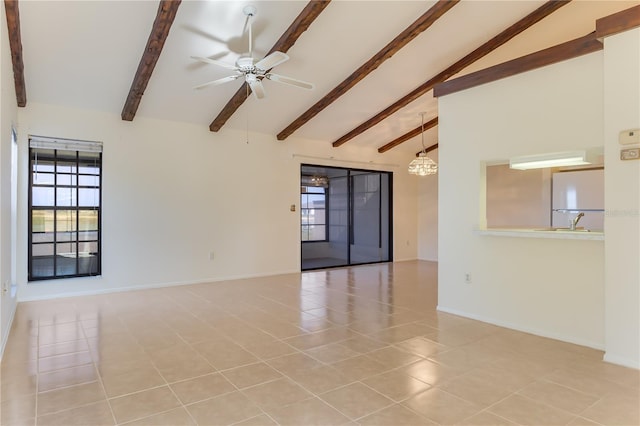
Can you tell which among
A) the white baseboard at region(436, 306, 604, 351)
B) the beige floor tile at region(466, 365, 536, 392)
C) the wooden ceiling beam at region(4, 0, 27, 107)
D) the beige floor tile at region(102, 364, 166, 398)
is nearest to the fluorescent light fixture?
the white baseboard at region(436, 306, 604, 351)

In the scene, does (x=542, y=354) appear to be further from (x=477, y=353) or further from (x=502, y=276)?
(x=502, y=276)

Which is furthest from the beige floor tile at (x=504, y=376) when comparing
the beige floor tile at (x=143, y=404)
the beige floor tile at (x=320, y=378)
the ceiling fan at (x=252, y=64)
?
the ceiling fan at (x=252, y=64)

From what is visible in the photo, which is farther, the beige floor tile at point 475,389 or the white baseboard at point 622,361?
the white baseboard at point 622,361

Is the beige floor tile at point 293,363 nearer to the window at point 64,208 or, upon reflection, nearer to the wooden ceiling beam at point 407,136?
the window at point 64,208

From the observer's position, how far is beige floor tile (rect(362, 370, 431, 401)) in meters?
2.45

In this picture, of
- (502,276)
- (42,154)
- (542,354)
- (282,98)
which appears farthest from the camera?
(282,98)

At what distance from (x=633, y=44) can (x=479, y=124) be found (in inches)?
56.6

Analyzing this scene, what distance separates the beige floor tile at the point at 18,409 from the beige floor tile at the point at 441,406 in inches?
88.4

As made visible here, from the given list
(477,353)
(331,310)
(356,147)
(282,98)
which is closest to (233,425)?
(477,353)

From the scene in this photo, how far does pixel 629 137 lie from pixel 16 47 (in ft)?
18.7

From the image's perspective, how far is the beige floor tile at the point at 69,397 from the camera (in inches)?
89.8

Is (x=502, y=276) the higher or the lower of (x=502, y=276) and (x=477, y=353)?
the higher

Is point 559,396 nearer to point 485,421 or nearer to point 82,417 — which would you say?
point 485,421

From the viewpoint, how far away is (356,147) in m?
8.34
